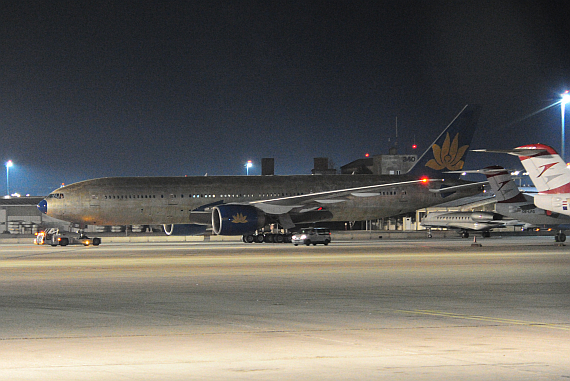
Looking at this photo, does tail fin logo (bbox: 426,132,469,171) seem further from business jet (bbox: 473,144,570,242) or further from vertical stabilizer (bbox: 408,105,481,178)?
business jet (bbox: 473,144,570,242)

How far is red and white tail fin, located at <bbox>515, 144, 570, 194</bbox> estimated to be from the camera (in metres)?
34.6

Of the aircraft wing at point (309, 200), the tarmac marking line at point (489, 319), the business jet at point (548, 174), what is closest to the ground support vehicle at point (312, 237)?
the aircraft wing at point (309, 200)

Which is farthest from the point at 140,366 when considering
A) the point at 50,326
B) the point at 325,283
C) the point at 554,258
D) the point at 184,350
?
the point at 554,258

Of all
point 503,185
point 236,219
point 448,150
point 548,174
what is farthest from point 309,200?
point 548,174

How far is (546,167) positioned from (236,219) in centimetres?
1895

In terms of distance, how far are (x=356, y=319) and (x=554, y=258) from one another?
66.2 ft

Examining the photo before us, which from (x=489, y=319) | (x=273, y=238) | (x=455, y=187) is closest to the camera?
(x=489, y=319)

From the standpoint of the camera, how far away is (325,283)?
2008 cm

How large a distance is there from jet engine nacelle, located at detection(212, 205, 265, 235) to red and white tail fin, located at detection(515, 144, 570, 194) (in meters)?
17.3

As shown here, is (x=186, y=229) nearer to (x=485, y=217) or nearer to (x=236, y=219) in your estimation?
(x=236, y=219)

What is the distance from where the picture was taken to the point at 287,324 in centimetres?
1285

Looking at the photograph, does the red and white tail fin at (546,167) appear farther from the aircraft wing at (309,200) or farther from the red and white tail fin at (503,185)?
the red and white tail fin at (503,185)

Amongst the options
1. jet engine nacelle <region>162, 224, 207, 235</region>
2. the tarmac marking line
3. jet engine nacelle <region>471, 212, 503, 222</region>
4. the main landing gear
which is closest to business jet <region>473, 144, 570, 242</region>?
the main landing gear

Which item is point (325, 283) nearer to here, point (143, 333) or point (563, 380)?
point (143, 333)
